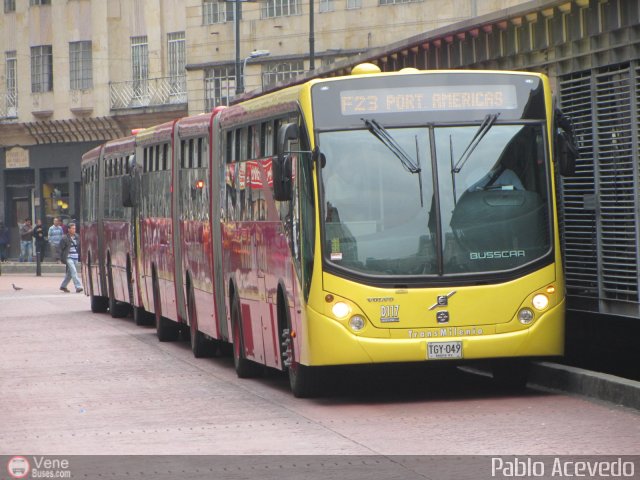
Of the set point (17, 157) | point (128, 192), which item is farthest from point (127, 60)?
point (128, 192)

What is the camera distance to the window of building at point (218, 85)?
6294 centimetres

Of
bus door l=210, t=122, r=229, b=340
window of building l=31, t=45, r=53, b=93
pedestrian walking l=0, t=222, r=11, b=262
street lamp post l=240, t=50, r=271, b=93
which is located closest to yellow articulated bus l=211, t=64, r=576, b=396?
bus door l=210, t=122, r=229, b=340

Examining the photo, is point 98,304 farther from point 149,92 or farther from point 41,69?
point 41,69

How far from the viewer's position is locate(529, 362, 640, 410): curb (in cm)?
1352

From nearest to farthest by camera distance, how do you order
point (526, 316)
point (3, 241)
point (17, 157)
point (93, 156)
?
1. point (526, 316)
2. point (93, 156)
3. point (3, 241)
4. point (17, 157)

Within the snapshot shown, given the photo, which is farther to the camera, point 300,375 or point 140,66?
point 140,66

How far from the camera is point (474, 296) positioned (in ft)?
47.6

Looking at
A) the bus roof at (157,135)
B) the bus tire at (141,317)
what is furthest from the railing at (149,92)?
the bus roof at (157,135)

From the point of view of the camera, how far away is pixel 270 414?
14055 mm

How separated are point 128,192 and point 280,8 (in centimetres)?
3428

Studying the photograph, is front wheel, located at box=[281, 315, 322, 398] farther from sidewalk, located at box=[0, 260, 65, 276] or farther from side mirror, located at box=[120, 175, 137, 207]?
sidewalk, located at box=[0, 260, 65, 276]

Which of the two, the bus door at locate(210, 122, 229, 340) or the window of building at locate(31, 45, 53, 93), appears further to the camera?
the window of building at locate(31, 45, 53, 93)

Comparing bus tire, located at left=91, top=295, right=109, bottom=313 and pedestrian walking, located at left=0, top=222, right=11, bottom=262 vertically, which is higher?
pedestrian walking, located at left=0, top=222, right=11, bottom=262

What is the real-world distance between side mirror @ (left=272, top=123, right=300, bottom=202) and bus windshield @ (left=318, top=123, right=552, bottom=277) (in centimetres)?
28
